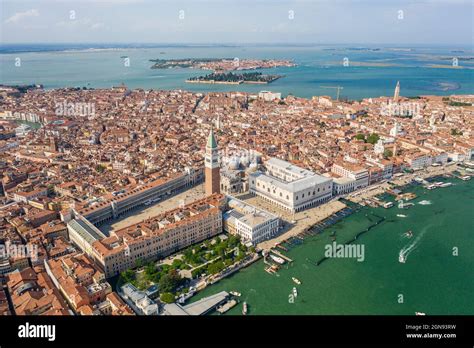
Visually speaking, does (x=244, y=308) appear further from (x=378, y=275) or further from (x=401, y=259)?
(x=401, y=259)

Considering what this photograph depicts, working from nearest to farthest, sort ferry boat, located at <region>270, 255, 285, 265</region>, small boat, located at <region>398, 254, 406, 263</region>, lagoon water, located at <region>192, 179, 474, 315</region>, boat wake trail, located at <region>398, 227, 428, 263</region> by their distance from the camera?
lagoon water, located at <region>192, 179, 474, 315</region>
ferry boat, located at <region>270, 255, 285, 265</region>
small boat, located at <region>398, 254, 406, 263</region>
boat wake trail, located at <region>398, 227, 428, 263</region>

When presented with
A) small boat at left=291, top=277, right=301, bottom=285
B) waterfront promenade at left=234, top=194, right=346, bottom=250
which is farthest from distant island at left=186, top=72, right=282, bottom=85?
small boat at left=291, top=277, right=301, bottom=285

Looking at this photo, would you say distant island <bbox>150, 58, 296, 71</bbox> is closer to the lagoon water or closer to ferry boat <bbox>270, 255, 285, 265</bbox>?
the lagoon water

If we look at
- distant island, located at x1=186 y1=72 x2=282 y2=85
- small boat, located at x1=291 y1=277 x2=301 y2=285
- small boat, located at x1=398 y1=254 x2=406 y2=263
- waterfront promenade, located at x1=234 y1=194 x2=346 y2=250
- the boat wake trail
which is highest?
distant island, located at x1=186 y1=72 x2=282 y2=85

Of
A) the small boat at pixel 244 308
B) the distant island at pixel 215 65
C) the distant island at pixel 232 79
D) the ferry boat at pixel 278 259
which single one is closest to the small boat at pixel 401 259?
the ferry boat at pixel 278 259

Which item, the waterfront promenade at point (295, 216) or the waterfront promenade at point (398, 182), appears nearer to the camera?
the waterfront promenade at point (295, 216)

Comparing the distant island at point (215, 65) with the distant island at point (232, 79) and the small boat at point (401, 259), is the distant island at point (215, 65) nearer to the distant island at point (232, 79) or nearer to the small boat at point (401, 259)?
the distant island at point (232, 79)

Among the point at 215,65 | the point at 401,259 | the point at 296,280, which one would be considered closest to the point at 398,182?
the point at 401,259
